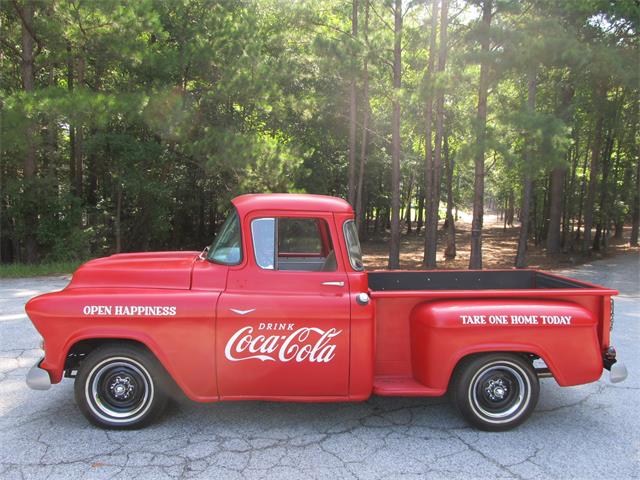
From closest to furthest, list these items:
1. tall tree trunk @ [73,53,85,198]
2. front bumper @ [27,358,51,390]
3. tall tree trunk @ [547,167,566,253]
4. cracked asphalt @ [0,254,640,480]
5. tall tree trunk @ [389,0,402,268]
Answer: cracked asphalt @ [0,254,640,480]
front bumper @ [27,358,51,390]
tall tree trunk @ [389,0,402,268]
tall tree trunk @ [73,53,85,198]
tall tree trunk @ [547,167,566,253]

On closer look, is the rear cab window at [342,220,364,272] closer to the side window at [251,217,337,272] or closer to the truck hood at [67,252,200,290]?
the side window at [251,217,337,272]

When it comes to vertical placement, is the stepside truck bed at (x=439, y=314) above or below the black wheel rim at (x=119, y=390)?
above

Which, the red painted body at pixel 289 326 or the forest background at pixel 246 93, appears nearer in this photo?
the red painted body at pixel 289 326

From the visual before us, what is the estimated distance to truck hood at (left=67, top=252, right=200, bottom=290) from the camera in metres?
3.84

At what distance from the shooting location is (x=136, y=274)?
3934mm

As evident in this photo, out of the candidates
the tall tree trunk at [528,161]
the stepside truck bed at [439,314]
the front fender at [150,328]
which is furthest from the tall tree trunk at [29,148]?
the tall tree trunk at [528,161]

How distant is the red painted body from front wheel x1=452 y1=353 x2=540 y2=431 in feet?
0.47

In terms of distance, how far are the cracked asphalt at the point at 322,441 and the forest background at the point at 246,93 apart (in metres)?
9.67

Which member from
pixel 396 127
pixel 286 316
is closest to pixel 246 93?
pixel 396 127

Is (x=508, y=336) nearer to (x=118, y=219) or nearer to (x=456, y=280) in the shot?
(x=456, y=280)

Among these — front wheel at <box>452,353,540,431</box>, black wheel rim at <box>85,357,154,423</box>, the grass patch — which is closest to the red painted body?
front wheel at <box>452,353,540,431</box>

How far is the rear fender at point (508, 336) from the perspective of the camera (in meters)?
3.72

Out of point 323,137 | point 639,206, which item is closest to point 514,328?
point 323,137

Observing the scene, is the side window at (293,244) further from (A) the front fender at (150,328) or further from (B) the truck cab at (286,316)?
(A) the front fender at (150,328)
